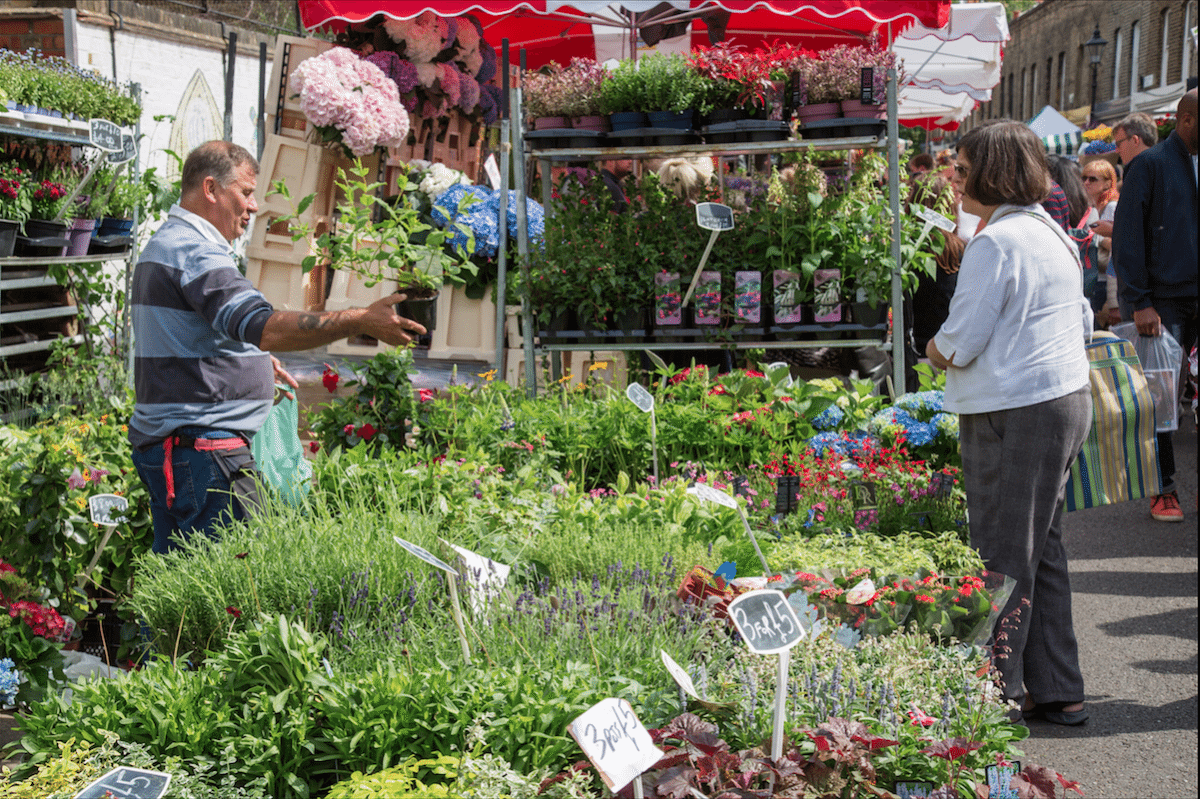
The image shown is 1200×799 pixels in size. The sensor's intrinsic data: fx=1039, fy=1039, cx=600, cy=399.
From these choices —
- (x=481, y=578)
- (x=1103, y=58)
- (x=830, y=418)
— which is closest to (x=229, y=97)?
(x=830, y=418)

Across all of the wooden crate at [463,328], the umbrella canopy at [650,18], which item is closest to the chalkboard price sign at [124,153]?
the umbrella canopy at [650,18]

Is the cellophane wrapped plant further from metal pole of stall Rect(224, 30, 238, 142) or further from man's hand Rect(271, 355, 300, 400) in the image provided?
metal pole of stall Rect(224, 30, 238, 142)

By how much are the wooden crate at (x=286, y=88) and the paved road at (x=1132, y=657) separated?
189 inches

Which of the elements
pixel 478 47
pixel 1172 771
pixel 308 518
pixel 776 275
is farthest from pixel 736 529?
pixel 478 47

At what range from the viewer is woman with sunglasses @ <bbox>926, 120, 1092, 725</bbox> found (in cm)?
304

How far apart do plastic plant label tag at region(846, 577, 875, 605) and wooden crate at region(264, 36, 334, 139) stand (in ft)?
15.0

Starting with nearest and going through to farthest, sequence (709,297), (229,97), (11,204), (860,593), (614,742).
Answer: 1. (614,742)
2. (860,593)
3. (709,297)
4. (11,204)
5. (229,97)

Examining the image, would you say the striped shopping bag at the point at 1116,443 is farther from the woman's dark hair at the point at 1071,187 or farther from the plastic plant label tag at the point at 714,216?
the woman's dark hair at the point at 1071,187

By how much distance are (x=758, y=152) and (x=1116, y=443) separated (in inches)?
88.6

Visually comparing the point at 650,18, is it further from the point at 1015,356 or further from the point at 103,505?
the point at 103,505

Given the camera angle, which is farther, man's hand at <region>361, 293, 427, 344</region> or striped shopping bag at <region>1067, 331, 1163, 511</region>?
striped shopping bag at <region>1067, 331, 1163, 511</region>

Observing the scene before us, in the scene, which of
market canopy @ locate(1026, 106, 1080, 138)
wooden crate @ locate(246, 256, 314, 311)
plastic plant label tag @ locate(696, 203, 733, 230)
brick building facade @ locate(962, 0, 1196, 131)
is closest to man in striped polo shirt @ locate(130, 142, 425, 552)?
plastic plant label tag @ locate(696, 203, 733, 230)

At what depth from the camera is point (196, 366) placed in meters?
3.10

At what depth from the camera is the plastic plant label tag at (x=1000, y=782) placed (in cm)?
195
